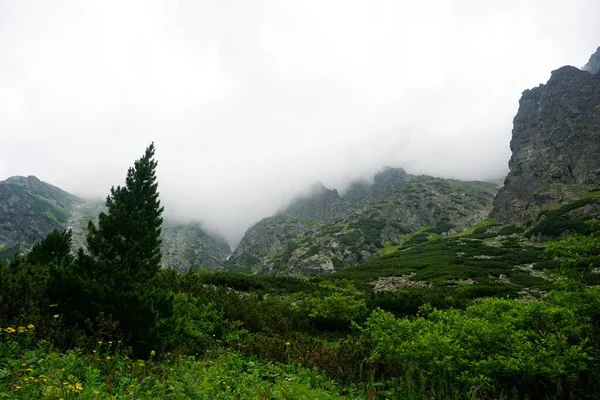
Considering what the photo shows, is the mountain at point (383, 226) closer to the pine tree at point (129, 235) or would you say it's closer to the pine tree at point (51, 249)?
the pine tree at point (51, 249)

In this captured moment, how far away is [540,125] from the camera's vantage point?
110 metres

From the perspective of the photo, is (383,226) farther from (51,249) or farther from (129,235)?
(129,235)

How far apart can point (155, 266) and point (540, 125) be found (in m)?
129

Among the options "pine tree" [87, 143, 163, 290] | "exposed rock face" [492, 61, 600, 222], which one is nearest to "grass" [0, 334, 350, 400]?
"pine tree" [87, 143, 163, 290]

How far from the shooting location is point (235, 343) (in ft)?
41.7

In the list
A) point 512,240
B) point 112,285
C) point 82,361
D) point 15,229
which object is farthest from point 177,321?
point 15,229

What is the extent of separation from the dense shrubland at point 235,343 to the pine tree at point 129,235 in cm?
5

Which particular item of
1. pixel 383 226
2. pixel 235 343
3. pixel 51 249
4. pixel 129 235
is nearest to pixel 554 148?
pixel 383 226

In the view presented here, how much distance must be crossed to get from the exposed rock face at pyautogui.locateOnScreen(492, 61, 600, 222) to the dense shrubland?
84.3 m

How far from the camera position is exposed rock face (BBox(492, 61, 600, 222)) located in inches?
3312

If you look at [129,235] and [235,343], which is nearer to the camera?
[235,343]

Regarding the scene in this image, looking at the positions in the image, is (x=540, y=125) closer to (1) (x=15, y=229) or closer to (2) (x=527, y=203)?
(2) (x=527, y=203)

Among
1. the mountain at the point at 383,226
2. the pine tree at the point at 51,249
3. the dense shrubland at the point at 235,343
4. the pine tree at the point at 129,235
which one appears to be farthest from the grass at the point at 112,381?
the mountain at the point at 383,226

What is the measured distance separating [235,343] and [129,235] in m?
6.52
